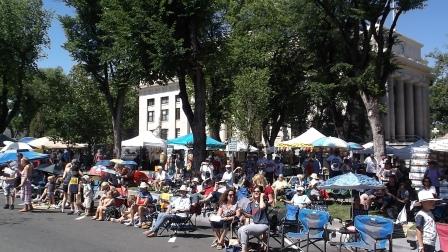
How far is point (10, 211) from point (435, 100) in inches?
2660

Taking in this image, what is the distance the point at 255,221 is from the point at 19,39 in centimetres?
3627

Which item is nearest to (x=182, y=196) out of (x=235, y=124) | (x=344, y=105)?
(x=235, y=124)

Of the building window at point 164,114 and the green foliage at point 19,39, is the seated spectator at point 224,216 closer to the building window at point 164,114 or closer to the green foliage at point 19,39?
the green foliage at point 19,39

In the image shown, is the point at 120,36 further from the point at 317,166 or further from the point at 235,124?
the point at 235,124

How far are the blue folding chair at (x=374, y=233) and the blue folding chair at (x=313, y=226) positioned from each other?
0.70m

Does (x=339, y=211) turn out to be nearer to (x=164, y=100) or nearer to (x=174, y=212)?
→ (x=174, y=212)

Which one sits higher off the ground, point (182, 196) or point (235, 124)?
point (235, 124)

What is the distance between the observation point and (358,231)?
9.49m

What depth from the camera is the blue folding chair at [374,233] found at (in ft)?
29.6

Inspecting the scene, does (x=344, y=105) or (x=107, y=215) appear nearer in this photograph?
(x=107, y=215)

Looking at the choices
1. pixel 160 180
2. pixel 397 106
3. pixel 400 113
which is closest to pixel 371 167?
pixel 160 180

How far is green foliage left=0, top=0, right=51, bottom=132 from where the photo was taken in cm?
3972

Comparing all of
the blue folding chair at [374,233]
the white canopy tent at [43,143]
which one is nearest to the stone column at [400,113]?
the white canopy tent at [43,143]

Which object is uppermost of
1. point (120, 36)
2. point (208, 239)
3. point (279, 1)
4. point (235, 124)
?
point (279, 1)
